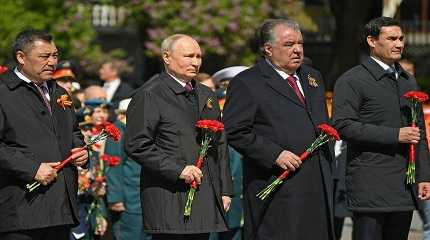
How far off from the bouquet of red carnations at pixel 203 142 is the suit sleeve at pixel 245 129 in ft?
1.09

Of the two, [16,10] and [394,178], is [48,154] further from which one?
[16,10]

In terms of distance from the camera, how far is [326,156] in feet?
26.5

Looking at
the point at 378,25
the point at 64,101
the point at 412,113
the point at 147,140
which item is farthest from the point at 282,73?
the point at 64,101

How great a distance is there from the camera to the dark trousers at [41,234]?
7496 mm

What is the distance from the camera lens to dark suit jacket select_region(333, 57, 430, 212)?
8.21m

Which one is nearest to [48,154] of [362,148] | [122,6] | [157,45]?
[362,148]

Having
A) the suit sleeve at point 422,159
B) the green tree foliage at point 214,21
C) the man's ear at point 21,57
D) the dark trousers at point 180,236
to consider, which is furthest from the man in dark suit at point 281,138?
the green tree foliage at point 214,21

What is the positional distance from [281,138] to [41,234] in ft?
5.70

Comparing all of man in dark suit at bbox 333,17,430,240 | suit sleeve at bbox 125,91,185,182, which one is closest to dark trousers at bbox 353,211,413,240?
man in dark suit at bbox 333,17,430,240

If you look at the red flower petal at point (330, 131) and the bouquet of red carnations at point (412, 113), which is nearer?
the red flower petal at point (330, 131)

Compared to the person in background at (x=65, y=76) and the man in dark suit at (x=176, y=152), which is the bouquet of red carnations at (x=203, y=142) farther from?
the person in background at (x=65, y=76)

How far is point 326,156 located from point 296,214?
0.47m

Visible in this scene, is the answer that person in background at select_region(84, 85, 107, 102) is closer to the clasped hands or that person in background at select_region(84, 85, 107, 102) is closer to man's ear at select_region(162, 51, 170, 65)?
man's ear at select_region(162, 51, 170, 65)

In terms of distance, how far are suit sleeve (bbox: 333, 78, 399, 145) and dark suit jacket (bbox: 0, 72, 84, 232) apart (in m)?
1.99
